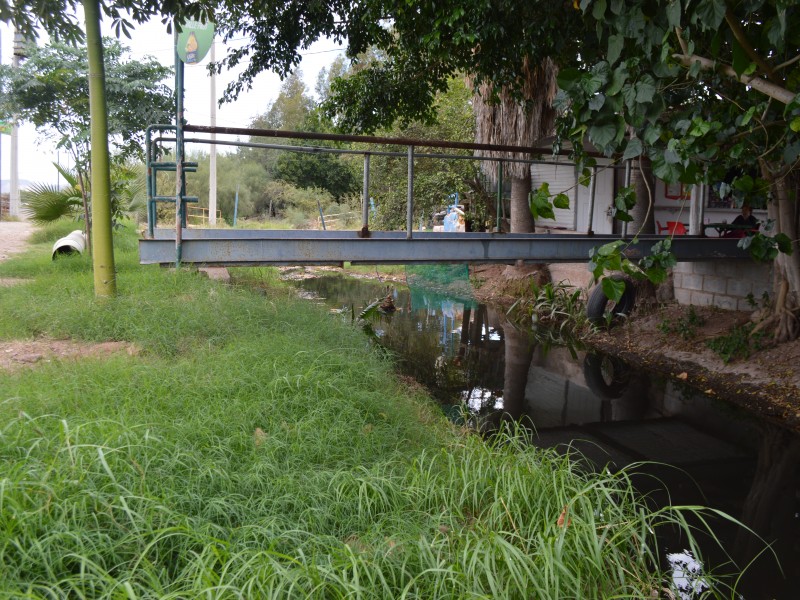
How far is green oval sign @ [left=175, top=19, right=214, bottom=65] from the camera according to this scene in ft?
23.2

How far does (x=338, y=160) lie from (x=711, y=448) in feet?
79.6

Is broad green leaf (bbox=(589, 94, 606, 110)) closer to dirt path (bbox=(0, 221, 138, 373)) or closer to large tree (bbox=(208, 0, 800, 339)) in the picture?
large tree (bbox=(208, 0, 800, 339))

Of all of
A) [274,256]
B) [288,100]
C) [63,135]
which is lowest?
[274,256]

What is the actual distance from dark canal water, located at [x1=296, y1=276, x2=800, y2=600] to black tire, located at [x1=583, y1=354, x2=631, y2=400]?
27 mm

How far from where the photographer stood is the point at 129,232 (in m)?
17.6

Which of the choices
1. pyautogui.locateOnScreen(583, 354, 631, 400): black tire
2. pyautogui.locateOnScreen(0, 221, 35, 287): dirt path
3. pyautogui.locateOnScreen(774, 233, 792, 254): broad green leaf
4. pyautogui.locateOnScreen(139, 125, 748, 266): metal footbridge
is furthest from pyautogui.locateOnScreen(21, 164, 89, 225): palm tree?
pyautogui.locateOnScreen(774, 233, 792, 254): broad green leaf

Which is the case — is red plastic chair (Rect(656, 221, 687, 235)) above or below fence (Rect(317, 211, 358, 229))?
below

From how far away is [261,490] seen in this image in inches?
151

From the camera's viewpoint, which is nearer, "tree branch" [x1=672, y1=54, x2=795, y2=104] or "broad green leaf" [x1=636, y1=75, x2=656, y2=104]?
"broad green leaf" [x1=636, y1=75, x2=656, y2=104]

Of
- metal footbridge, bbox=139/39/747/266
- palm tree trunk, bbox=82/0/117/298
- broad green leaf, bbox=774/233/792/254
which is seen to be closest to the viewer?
broad green leaf, bbox=774/233/792/254

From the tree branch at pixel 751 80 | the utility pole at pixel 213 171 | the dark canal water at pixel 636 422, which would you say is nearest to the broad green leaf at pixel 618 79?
the tree branch at pixel 751 80

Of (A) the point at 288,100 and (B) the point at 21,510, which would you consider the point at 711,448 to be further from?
(A) the point at 288,100

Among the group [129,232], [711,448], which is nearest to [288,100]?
[129,232]

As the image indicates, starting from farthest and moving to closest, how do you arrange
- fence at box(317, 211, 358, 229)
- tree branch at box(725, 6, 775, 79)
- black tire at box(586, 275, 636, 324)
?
fence at box(317, 211, 358, 229)
black tire at box(586, 275, 636, 324)
tree branch at box(725, 6, 775, 79)
